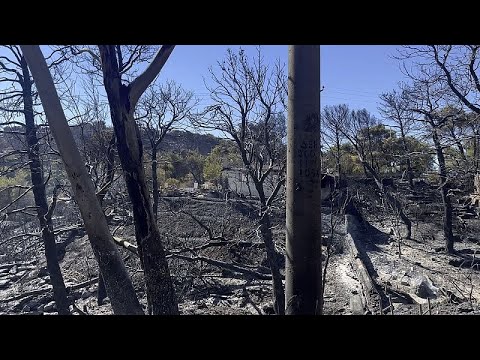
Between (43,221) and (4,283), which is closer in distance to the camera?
(43,221)

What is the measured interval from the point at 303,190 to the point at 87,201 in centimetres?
331

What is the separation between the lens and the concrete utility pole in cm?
328

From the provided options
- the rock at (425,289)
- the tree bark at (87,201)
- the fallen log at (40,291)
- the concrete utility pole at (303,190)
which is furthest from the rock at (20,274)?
the rock at (425,289)

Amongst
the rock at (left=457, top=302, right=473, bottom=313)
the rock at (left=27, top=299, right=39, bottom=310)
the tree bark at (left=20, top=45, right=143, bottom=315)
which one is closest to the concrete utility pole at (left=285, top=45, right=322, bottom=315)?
the tree bark at (left=20, top=45, right=143, bottom=315)

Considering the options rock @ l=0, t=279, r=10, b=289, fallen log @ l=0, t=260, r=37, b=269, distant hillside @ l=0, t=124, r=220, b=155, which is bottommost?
rock @ l=0, t=279, r=10, b=289

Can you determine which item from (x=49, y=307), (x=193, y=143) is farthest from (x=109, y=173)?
A: (x=193, y=143)

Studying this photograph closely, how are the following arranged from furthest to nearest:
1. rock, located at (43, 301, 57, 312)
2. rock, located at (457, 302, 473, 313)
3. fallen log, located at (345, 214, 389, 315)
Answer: rock, located at (43, 301, 57, 312) < fallen log, located at (345, 214, 389, 315) < rock, located at (457, 302, 473, 313)

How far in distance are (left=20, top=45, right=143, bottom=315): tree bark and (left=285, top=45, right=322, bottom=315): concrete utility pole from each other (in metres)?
2.70

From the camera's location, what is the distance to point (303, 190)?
11.1 ft

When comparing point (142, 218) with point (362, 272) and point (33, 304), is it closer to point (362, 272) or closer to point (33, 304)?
point (33, 304)

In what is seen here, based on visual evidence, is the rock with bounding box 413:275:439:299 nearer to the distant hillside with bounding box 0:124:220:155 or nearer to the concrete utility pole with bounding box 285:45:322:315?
the concrete utility pole with bounding box 285:45:322:315

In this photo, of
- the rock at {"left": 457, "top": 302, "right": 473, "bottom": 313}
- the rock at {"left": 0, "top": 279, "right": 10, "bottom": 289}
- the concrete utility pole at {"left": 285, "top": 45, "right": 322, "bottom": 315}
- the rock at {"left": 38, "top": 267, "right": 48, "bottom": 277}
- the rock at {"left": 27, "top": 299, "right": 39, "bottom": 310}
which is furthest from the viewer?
the rock at {"left": 38, "top": 267, "right": 48, "bottom": 277}

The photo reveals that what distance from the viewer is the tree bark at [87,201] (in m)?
4.91
